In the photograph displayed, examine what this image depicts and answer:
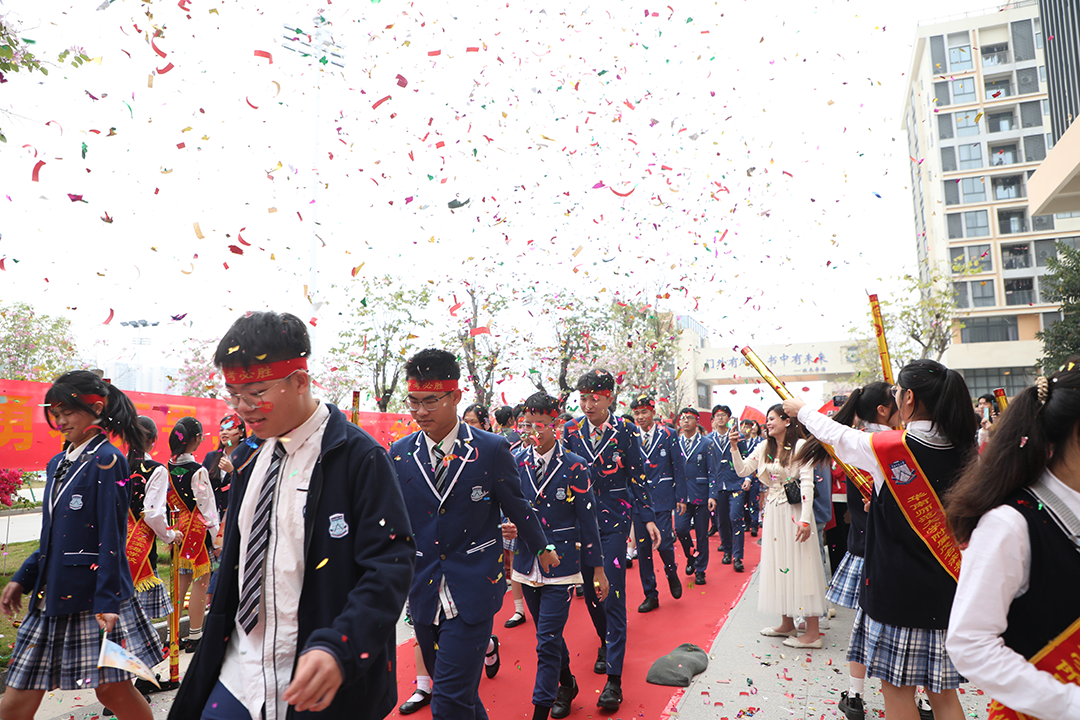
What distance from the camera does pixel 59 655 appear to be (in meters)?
2.94

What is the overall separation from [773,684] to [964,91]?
47.6 metres

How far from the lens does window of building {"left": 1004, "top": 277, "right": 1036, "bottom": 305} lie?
38.7m

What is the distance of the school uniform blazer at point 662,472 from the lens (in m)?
7.66

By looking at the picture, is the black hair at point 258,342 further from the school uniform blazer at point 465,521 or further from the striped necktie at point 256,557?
the school uniform blazer at point 465,521

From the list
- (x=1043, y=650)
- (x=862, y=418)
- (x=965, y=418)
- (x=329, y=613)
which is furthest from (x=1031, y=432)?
(x=862, y=418)

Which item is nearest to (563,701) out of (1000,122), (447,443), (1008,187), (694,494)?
(447,443)

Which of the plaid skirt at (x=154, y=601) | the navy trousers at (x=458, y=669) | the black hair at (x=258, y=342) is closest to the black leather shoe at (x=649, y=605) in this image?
the navy trousers at (x=458, y=669)

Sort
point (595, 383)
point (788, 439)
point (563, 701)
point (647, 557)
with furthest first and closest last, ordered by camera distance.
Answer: point (647, 557), point (788, 439), point (595, 383), point (563, 701)

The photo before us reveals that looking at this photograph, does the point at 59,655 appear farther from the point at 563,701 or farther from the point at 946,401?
the point at 946,401

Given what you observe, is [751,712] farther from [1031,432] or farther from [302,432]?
[302,432]

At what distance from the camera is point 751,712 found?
4020 millimetres

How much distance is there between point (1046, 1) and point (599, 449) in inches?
667

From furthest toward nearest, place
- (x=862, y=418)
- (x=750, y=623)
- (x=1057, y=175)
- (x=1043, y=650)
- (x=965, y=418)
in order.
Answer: (x=1057, y=175), (x=750, y=623), (x=862, y=418), (x=965, y=418), (x=1043, y=650)

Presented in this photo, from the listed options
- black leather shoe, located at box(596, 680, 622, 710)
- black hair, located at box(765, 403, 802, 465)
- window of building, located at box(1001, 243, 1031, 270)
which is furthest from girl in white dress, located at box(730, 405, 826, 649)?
window of building, located at box(1001, 243, 1031, 270)
